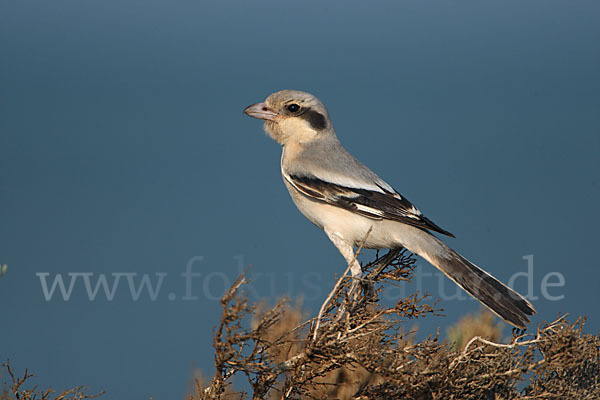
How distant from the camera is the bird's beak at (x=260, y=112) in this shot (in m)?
3.31

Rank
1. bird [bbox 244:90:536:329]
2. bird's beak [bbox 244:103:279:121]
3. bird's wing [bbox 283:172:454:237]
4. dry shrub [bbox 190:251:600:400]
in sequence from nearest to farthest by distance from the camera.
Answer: dry shrub [bbox 190:251:600:400]
bird [bbox 244:90:536:329]
bird's wing [bbox 283:172:454:237]
bird's beak [bbox 244:103:279:121]

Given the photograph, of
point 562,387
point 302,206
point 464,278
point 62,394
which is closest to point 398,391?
point 562,387

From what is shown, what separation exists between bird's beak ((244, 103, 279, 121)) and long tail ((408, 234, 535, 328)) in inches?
42.3

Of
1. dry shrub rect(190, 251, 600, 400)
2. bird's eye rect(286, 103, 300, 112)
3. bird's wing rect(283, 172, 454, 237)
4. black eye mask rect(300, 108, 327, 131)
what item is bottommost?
dry shrub rect(190, 251, 600, 400)

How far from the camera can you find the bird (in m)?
2.67

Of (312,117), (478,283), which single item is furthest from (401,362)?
(312,117)

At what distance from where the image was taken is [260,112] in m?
3.33

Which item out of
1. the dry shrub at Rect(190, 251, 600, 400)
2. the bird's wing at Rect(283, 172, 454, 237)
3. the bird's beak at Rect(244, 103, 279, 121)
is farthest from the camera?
the bird's beak at Rect(244, 103, 279, 121)

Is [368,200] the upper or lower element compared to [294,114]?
lower

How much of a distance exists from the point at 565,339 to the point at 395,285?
74 cm

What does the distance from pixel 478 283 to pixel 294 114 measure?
1.35 meters

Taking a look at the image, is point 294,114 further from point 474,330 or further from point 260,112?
point 474,330

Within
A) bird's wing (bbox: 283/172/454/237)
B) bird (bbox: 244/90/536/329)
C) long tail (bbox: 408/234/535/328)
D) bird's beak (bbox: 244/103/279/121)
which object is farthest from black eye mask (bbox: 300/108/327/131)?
long tail (bbox: 408/234/535/328)

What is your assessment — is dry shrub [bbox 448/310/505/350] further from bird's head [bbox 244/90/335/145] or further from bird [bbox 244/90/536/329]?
bird's head [bbox 244/90/335/145]
